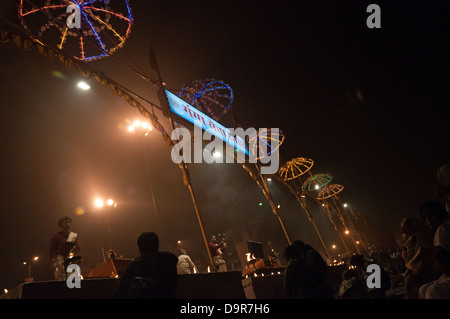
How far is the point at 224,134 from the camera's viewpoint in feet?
36.4

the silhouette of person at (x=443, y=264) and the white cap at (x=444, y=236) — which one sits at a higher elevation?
the white cap at (x=444, y=236)

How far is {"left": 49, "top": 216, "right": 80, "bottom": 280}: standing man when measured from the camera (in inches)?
197

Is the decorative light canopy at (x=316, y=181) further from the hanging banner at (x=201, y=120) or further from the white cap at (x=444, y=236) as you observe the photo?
the white cap at (x=444, y=236)

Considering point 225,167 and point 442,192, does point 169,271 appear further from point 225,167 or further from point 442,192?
point 225,167

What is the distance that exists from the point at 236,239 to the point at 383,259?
20837 millimetres

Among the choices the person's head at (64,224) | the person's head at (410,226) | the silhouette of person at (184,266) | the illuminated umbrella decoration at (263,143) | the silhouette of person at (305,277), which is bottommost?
the silhouette of person at (184,266)

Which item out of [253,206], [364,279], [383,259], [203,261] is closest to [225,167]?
[253,206]

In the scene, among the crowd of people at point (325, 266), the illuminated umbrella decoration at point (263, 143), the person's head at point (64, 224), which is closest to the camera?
the crowd of people at point (325, 266)

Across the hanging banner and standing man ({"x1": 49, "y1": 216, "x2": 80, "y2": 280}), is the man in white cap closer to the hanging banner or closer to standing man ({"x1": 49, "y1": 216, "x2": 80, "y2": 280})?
standing man ({"x1": 49, "y1": 216, "x2": 80, "y2": 280})

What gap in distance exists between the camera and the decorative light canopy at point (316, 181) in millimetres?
14883

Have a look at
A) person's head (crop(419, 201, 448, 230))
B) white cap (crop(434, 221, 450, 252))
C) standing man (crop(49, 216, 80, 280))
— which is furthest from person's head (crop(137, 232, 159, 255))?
person's head (crop(419, 201, 448, 230))

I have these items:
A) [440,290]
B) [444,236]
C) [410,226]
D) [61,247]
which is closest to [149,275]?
[61,247]

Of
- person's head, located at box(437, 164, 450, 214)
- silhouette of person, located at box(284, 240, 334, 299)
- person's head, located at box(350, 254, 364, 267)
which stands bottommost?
person's head, located at box(350, 254, 364, 267)

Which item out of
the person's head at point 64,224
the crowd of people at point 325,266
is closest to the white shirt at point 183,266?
the crowd of people at point 325,266
